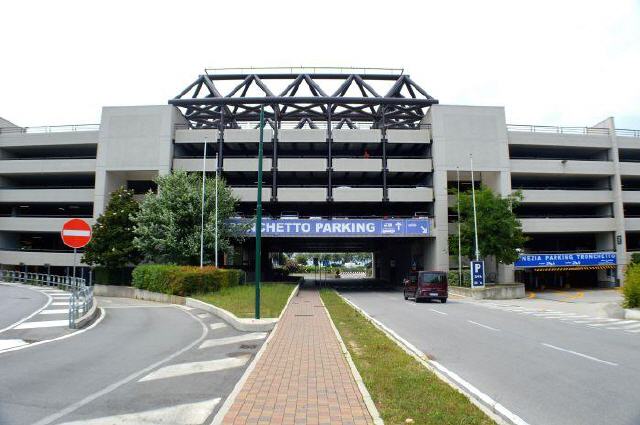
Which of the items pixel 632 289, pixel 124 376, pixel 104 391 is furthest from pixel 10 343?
pixel 632 289

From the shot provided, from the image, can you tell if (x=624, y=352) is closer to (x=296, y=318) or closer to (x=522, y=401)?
(x=522, y=401)

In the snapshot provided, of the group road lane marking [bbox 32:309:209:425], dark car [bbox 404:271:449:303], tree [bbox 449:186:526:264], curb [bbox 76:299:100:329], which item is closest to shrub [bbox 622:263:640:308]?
dark car [bbox 404:271:449:303]

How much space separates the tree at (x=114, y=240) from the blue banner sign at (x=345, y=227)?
334 inches

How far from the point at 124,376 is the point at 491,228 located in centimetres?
3494

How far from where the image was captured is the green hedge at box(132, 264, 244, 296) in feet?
87.9

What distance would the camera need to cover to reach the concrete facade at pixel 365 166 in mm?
44281

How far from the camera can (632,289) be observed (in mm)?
21172

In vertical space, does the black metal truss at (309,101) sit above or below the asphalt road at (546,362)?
above

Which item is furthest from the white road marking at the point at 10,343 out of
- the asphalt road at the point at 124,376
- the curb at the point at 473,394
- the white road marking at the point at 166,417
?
the curb at the point at 473,394

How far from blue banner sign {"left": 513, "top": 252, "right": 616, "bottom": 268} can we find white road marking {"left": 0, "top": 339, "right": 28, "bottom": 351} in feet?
135

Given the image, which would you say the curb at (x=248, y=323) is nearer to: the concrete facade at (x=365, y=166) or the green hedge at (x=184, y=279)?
the green hedge at (x=184, y=279)

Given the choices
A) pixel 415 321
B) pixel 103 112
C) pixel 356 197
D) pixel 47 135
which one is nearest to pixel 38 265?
pixel 47 135

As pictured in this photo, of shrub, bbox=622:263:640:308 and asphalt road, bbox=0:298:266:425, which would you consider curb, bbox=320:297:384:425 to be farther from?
shrub, bbox=622:263:640:308

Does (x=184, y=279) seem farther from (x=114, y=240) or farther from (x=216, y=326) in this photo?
(x=114, y=240)
